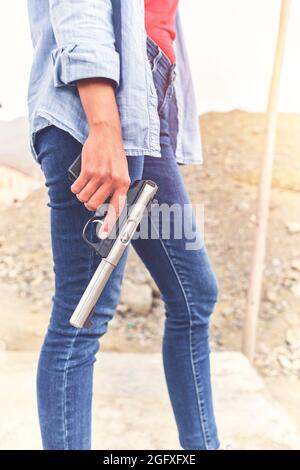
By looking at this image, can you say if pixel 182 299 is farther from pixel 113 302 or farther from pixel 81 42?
pixel 81 42

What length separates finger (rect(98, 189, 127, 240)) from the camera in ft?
2.14

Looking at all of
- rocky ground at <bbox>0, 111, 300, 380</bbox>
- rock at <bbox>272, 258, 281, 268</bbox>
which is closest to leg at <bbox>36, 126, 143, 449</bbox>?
rocky ground at <bbox>0, 111, 300, 380</bbox>

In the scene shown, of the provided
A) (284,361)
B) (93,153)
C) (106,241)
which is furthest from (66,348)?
(284,361)

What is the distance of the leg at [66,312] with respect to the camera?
670 mm

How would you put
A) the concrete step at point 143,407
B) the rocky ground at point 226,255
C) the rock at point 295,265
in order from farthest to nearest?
the rock at point 295,265 < the rocky ground at point 226,255 < the concrete step at point 143,407

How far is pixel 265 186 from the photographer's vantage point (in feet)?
5.21

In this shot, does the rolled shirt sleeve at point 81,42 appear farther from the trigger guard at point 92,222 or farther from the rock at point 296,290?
the rock at point 296,290

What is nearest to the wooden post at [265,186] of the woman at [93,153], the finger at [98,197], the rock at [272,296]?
the rock at [272,296]

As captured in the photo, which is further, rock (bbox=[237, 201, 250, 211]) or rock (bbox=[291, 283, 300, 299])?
rock (bbox=[237, 201, 250, 211])

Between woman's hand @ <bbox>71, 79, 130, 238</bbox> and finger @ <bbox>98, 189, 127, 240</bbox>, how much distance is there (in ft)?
0.05

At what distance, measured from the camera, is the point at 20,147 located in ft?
6.28

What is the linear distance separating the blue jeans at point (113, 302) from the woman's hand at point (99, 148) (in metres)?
0.04

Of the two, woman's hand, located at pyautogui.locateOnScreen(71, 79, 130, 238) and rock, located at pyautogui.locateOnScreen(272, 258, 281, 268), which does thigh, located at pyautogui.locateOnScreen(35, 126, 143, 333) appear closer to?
woman's hand, located at pyautogui.locateOnScreen(71, 79, 130, 238)

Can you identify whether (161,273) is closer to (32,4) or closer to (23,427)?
(32,4)
